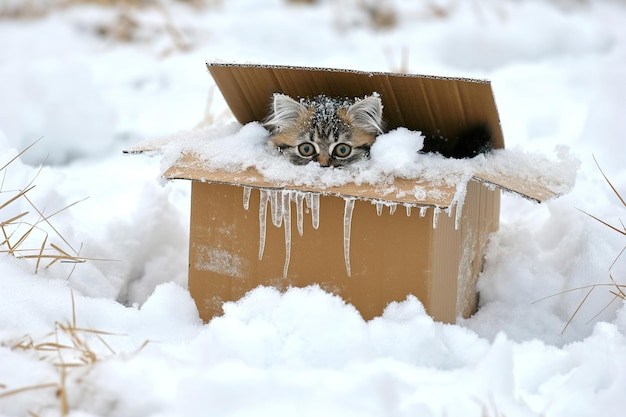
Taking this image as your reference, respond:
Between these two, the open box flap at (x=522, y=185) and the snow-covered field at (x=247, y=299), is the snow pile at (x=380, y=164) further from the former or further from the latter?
the snow-covered field at (x=247, y=299)

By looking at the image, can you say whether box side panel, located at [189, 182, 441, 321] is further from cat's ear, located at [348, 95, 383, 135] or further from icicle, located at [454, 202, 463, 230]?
cat's ear, located at [348, 95, 383, 135]

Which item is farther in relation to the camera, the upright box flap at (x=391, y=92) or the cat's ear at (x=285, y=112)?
the cat's ear at (x=285, y=112)

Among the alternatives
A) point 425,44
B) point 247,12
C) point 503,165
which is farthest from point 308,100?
point 247,12

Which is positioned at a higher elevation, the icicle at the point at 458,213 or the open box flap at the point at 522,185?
the open box flap at the point at 522,185

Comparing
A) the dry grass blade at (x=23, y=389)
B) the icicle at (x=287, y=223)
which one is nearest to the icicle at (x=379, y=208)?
the icicle at (x=287, y=223)

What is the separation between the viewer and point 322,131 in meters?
2.33

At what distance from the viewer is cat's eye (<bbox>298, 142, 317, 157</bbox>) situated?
236 centimetres

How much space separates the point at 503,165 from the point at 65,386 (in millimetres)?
1457

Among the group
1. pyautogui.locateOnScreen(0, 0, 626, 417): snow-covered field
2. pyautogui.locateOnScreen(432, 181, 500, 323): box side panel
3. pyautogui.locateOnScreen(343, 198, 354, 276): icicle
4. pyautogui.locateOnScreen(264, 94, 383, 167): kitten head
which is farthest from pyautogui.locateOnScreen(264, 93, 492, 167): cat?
pyautogui.locateOnScreen(0, 0, 626, 417): snow-covered field

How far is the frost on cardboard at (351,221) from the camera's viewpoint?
1.99 metres

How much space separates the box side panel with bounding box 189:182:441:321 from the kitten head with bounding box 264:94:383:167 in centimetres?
28

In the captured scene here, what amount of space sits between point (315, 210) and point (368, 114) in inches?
16.2

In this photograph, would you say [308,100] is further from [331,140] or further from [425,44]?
[425,44]

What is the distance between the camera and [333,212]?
2.06 metres
